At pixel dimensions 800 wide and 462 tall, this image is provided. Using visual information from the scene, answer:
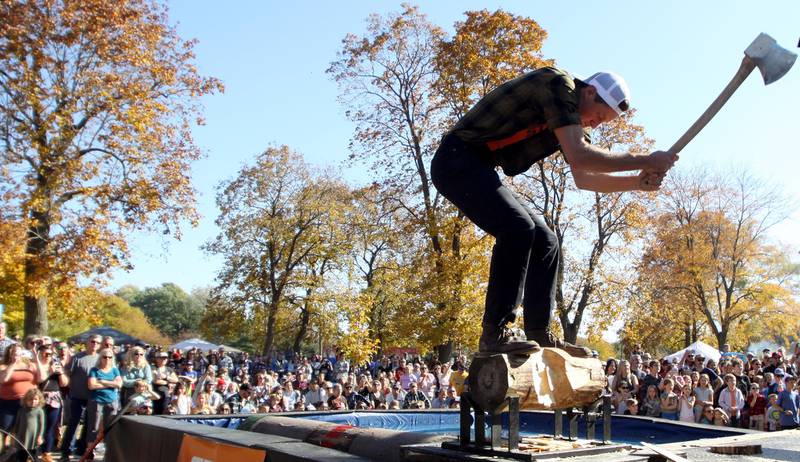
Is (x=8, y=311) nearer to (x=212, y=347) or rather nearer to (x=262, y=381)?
(x=212, y=347)

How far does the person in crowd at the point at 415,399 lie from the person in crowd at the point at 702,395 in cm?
610

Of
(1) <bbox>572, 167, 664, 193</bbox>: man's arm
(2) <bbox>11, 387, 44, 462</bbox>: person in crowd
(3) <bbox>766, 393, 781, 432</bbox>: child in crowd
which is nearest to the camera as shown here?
(1) <bbox>572, 167, 664, 193</bbox>: man's arm

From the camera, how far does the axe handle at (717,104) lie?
3.89m

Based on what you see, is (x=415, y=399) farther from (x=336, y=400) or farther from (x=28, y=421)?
(x=28, y=421)

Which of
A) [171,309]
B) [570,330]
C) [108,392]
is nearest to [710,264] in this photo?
[570,330]

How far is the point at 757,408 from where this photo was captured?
12383 millimetres

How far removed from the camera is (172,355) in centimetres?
3153

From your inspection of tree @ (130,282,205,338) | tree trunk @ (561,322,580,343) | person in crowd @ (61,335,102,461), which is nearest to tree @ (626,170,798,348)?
tree trunk @ (561,322,580,343)

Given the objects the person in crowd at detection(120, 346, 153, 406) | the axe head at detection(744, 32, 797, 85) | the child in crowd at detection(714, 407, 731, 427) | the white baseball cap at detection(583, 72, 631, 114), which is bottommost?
the child in crowd at detection(714, 407, 731, 427)

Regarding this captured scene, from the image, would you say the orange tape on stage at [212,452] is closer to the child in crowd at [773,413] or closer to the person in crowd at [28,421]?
the person in crowd at [28,421]

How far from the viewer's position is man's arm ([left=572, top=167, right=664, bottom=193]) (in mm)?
3854

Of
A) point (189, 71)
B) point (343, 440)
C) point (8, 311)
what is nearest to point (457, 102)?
point (189, 71)

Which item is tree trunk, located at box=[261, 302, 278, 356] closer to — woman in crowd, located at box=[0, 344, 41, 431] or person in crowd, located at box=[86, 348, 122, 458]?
person in crowd, located at box=[86, 348, 122, 458]

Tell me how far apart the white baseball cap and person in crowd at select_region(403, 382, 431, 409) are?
43.0ft
